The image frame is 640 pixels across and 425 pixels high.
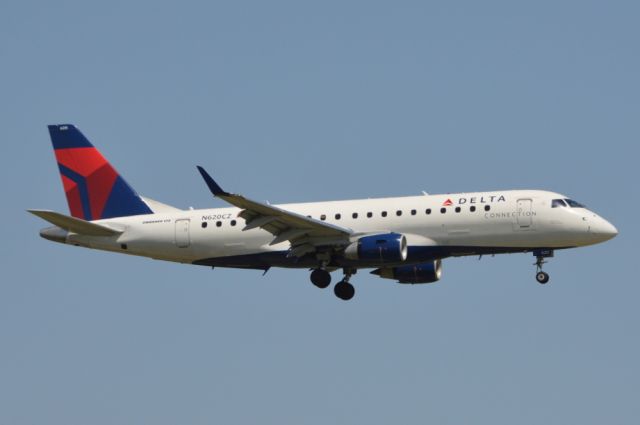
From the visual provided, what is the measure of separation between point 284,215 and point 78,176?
1306 centimetres

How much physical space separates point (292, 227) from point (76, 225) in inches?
385

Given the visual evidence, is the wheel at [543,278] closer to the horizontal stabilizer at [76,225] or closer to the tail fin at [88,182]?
the tail fin at [88,182]

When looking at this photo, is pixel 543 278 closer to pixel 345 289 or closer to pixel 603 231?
pixel 603 231

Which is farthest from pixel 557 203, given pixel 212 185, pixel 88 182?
pixel 88 182

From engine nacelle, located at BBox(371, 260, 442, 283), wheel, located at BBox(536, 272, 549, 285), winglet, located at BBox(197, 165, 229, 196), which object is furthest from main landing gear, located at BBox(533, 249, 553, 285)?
winglet, located at BBox(197, 165, 229, 196)

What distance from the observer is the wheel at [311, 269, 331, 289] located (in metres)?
58.0

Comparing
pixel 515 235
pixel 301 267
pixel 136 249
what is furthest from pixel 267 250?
pixel 515 235

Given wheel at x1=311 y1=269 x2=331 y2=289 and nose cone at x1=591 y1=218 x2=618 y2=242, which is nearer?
nose cone at x1=591 y1=218 x2=618 y2=242

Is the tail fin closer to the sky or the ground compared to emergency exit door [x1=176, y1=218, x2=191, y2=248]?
closer to the sky

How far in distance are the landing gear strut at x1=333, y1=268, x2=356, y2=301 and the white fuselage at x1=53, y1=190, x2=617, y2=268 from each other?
2.38 m

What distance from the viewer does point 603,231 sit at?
55.0m

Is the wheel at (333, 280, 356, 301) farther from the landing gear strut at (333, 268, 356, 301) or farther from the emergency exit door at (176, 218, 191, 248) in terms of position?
the emergency exit door at (176, 218, 191, 248)

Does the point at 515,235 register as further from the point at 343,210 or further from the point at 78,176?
the point at 78,176

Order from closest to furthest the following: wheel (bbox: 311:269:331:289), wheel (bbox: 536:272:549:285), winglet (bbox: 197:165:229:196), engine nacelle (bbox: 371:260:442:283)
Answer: winglet (bbox: 197:165:229:196) < wheel (bbox: 536:272:549:285) < wheel (bbox: 311:269:331:289) < engine nacelle (bbox: 371:260:442:283)
